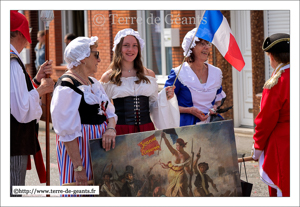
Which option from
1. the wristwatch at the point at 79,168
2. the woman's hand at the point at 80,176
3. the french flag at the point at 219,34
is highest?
the french flag at the point at 219,34

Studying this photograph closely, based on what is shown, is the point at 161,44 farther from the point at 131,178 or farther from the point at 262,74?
the point at 131,178

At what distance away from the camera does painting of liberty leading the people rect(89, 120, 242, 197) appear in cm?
350

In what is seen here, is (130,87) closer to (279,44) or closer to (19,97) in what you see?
(19,97)

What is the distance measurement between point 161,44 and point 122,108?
5.59 m

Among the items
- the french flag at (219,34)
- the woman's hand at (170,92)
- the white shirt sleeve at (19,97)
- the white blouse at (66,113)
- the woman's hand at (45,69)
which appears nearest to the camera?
the white blouse at (66,113)

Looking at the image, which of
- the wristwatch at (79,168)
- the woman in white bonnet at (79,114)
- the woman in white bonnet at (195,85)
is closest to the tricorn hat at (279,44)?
the woman in white bonnet at (195,85)

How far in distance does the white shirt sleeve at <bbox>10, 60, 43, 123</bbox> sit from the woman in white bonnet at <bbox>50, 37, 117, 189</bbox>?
0.28 metres

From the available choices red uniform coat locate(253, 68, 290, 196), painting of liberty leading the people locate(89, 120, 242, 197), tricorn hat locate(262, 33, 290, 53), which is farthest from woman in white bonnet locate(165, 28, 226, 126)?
tricorn hat locate(262, 33, 290, 53)

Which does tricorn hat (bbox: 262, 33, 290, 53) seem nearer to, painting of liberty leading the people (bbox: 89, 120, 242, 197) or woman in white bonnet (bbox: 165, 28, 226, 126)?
painting of liberty leading the people (bbox: 89, 120, 242, 197)

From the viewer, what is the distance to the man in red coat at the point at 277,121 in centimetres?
368

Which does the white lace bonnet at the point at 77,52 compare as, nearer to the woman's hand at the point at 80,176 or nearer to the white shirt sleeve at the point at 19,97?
the white shirt sleeve at the point at 19,97

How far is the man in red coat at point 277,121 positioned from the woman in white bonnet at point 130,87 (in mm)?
1187

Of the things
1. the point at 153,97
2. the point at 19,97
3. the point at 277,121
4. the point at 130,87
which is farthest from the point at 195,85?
the point at 19,97

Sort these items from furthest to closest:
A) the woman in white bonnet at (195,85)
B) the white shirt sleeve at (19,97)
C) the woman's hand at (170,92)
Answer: the woman in white bonnet at (195,85) → the woman's hand at (170,92) → the white shirt sleeve at (19,97)
